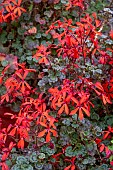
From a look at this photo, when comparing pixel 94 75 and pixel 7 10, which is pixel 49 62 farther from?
pixel 7 10

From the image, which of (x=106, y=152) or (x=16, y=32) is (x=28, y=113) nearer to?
(x=106, y=152)

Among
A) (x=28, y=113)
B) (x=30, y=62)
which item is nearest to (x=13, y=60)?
(x=30, y=62)

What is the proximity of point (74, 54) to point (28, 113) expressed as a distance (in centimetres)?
39

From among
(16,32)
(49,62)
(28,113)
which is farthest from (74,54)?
(16,32)

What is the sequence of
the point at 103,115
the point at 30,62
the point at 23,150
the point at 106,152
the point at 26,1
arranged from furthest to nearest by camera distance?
the point at 26,1
the point at 30,62
the point at 103,115
the point at 23,150
the point at 106,152

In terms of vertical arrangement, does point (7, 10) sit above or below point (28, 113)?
above

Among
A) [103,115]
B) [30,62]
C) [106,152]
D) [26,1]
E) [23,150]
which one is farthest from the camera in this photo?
[26,1]

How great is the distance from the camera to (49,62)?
7.68 ft

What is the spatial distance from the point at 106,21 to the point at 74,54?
0.60 meters

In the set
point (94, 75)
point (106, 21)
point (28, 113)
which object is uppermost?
point (106, 21)

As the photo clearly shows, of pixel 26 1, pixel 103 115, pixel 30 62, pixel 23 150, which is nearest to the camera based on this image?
pixel 23 150

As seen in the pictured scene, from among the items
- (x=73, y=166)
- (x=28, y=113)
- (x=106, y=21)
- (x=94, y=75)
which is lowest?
(x=73, y=166)

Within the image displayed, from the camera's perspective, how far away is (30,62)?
2.71 m

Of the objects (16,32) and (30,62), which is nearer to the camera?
(30,62)
